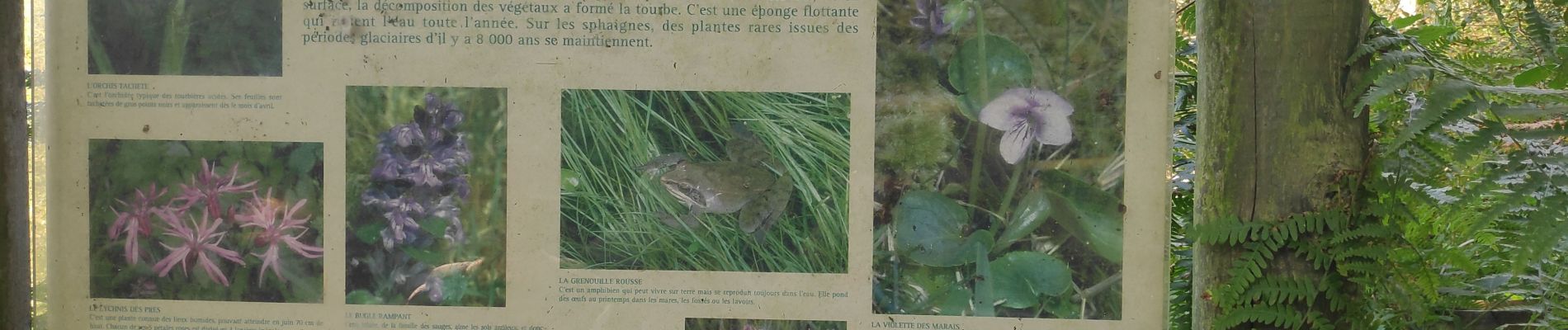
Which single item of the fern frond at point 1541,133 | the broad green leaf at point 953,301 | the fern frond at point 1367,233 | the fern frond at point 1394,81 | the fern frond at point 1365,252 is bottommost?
the broad green leaf at point 953,301

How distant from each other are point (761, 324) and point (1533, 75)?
4.78ft

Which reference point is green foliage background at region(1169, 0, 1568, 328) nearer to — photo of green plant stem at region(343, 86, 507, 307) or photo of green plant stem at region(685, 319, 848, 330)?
photo of green plant stem at region(685, 319, 848, 330)

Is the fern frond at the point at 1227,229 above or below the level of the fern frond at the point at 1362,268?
above

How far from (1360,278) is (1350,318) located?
114 millimetres

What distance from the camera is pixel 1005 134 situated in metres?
1.88

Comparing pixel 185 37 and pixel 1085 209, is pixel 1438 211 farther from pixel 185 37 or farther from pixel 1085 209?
pixel 185 37

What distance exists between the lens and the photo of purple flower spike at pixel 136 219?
2.00 m

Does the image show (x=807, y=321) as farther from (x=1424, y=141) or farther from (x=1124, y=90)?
(x=1424, y=141)

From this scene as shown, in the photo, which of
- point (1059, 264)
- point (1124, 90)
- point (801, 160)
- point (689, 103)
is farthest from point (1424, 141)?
point (689, 103)

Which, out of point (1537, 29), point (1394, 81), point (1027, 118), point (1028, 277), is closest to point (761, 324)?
point (1028, 277)

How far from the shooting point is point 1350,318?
73.2 inches
